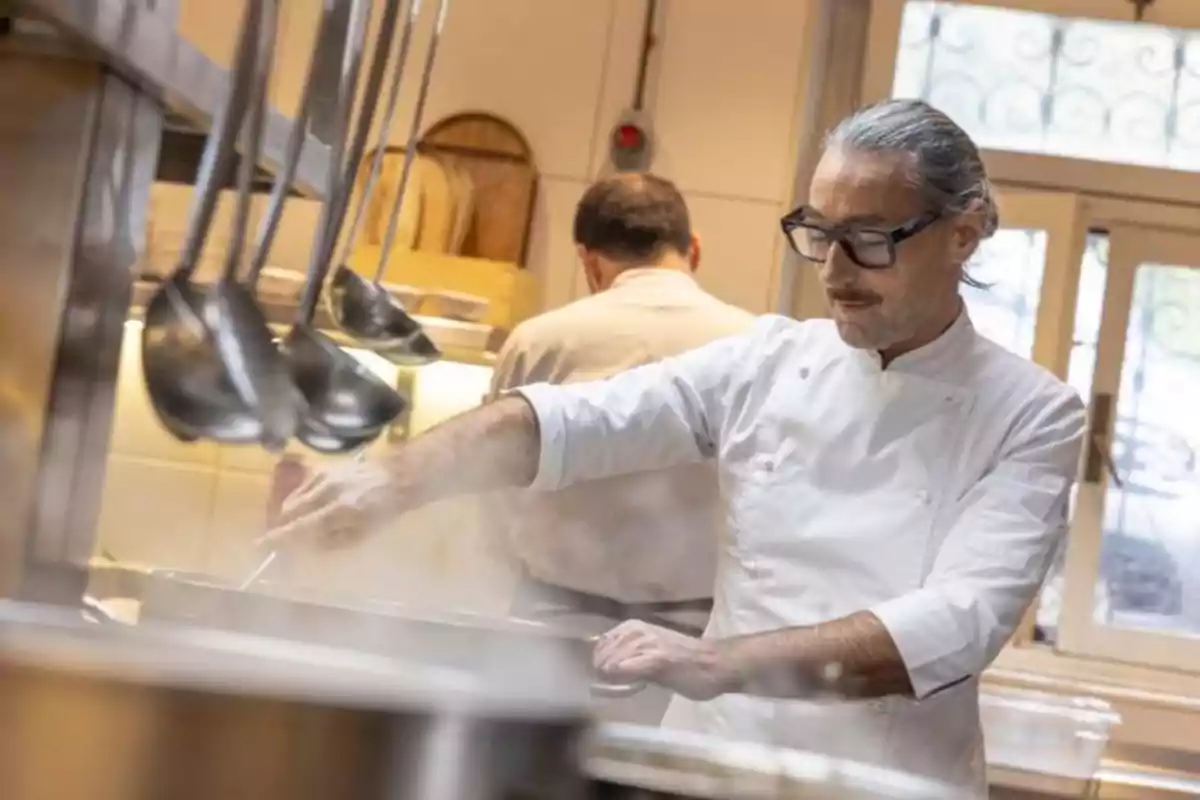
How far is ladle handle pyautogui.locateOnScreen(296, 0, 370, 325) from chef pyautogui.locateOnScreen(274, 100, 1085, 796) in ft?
0.46

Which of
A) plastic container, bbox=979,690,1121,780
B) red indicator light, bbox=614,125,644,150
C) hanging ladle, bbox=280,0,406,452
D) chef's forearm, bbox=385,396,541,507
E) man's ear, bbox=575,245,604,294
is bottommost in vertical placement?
plastic container, bbox=979,690,1121,780

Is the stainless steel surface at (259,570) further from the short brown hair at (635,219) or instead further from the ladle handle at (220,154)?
the short brown hair at (635,219)

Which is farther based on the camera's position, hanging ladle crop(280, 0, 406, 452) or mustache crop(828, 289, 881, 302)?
mustache crop(828, 289, 881, 302)

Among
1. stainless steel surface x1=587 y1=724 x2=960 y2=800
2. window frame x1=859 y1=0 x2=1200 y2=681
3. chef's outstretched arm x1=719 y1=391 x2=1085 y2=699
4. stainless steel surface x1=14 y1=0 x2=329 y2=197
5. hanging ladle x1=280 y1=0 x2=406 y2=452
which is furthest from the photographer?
window frame x1=859 y1=0 x2=1200 y2=681

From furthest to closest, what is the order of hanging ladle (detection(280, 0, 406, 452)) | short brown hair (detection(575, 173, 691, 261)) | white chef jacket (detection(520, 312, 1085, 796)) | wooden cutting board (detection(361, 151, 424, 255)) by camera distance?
1. wooden cutting board (detection(361, 151, 424, 255))
2. short brown hair (detection(575, 173, 691, 261))
3. white chef jacket (detection(520, 312, 1085, 796))
4. hanging ladle (detection(280, 0, 406, 452))

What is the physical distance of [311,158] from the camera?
0.83m

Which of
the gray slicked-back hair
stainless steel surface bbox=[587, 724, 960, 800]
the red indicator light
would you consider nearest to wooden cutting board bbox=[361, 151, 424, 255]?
the red indicator light

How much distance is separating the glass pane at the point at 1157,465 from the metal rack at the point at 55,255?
1607mm

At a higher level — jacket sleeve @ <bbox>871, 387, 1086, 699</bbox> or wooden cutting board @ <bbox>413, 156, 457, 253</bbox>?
wooden cutting board @ <bbox>413, 156, 457, 253</bbox>

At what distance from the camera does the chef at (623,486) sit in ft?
4.17

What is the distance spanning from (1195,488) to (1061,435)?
3.88 feet

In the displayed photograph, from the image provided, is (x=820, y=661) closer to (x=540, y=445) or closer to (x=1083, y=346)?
(x=540, y=445)

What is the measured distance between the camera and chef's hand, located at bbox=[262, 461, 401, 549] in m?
0.73

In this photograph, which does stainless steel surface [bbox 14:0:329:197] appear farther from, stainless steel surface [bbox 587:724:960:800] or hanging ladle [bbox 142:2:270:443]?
stainless steel surface [bbox 587:724:960:800]
